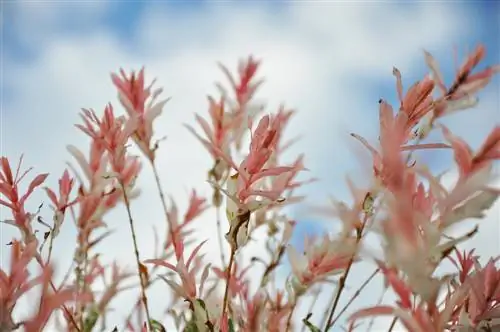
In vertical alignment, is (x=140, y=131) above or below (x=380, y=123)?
above

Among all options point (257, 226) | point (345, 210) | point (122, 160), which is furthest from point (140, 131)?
point (345, 210)

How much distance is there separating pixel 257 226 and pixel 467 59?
49 cm

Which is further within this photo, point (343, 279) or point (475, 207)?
point (343, 279)

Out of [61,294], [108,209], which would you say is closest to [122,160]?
[108,209]

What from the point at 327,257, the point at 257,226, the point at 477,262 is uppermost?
the point at 257,226

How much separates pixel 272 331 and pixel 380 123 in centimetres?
39

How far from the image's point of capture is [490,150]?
65cm

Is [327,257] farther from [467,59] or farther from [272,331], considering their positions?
[467,59]

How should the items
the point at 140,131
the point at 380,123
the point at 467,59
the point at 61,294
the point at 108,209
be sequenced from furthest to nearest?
the point at 108,209 → the point at 140,131 → the point at 467,59 → the point at 380,123 → the point at 61,294

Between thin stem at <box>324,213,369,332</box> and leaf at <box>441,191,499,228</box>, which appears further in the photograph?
thin stem at <box>324,213,369,332</box>

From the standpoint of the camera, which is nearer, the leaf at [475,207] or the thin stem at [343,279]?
the leaf at [475,207]

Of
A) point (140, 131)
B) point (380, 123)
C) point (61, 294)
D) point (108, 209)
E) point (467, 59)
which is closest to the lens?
point (61, 294)

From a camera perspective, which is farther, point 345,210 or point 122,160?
point 122,160

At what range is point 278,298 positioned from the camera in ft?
4.04
